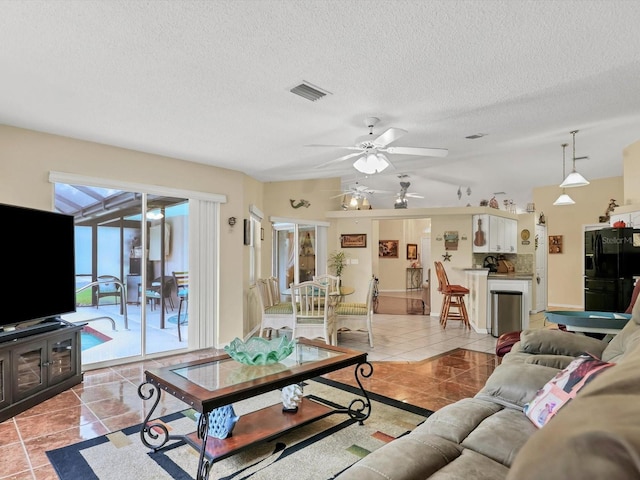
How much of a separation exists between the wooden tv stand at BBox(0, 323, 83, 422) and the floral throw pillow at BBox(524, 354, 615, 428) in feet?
11.5

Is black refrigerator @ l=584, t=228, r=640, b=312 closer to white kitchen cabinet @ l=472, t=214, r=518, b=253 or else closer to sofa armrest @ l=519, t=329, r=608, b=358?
white kitchen cabinet @ l=472, t=214, r=518, b=253

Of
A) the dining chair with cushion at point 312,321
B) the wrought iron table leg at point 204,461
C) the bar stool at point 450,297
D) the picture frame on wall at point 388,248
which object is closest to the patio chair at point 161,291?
the dining chair with cushion at point 312,321

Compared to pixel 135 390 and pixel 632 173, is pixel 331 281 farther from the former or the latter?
pixel 632 173

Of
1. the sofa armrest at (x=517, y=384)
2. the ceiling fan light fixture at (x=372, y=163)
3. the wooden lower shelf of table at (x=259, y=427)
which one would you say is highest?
the ceiling fan light fixture at (x=372, y=163)

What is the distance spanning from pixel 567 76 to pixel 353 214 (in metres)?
5.65

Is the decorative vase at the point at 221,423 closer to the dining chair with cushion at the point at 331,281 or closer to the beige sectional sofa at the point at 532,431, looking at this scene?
the beige sectional sofa at the point at 532,431

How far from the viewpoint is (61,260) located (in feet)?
11.6

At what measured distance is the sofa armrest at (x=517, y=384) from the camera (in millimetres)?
1874

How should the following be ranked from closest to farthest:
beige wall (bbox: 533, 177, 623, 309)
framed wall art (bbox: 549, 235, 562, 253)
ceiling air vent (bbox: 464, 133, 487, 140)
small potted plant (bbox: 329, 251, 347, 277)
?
ceiling air vent (bbox: 464, 133, 487, 140) < beige wall (bbox: 533, 177, 623, 309) < small potted plant (bbox: 329, 251, 347, 277) < framed wall art (bbox: 549, 235, 562, 253)

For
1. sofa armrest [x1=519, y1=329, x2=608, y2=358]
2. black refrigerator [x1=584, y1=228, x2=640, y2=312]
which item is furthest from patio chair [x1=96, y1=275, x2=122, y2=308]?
black refrigerator [x1=584, y1=228, x2=640, y2=312]

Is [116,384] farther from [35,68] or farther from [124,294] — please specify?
[35,68]

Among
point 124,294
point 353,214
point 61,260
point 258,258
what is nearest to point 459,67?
point 61,260

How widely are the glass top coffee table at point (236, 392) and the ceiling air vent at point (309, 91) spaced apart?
1.97 metres

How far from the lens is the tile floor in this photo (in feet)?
8.05
